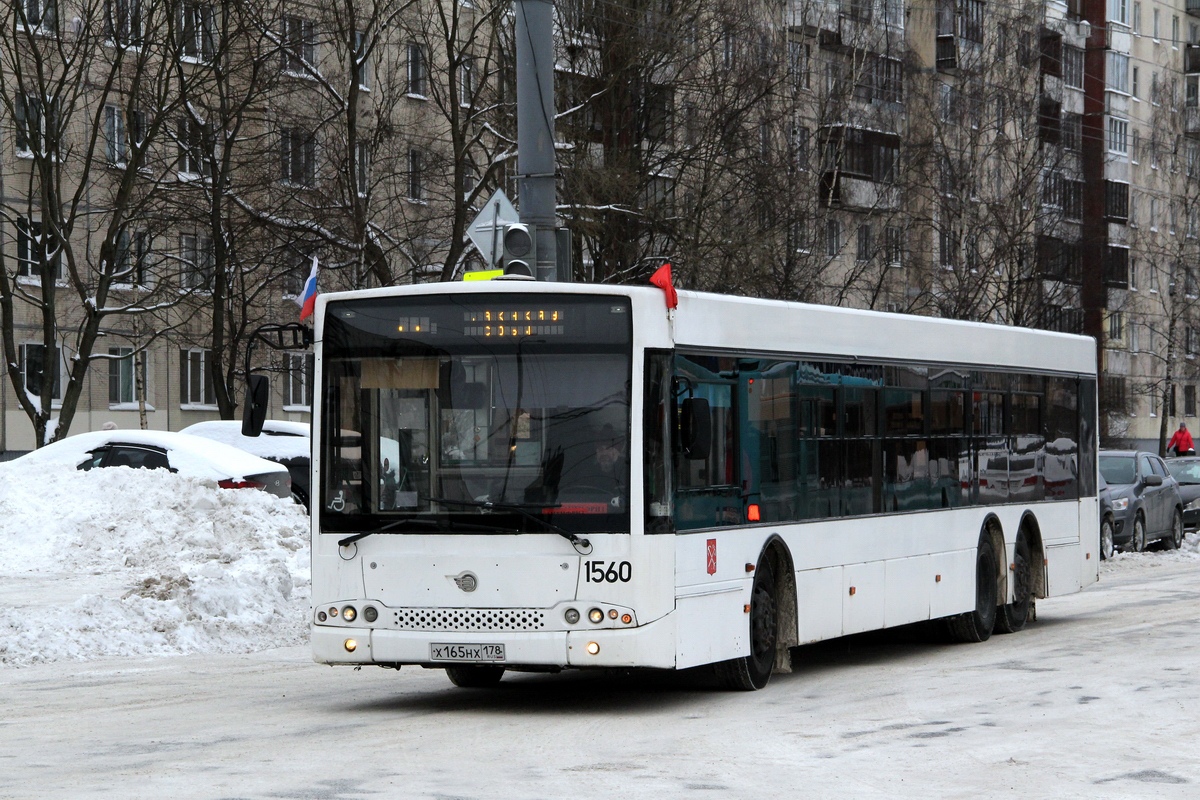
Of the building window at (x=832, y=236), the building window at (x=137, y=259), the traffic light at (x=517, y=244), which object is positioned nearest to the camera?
Result: the traffic light at (x=517, y=244)

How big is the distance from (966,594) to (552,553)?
6059 millimetres

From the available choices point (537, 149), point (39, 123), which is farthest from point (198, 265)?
point (537, 149)

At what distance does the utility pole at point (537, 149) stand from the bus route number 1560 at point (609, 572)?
539 centimetres

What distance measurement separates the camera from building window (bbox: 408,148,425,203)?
3694 centimetres

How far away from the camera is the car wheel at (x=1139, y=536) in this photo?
1291 inches

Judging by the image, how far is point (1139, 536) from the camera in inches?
1294

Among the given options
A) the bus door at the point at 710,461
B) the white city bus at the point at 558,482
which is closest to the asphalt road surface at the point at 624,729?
the white city bus at the point at 558,482

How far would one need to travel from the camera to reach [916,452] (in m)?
16.4

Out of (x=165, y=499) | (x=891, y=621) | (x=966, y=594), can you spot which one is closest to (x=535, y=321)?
(x=891, y=621)

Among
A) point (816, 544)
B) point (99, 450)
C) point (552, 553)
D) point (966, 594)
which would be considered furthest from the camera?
point (99, 450)

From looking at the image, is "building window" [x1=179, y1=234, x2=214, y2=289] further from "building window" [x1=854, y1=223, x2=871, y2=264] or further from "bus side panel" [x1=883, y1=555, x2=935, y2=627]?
"bus side panel" [x1=883, y1=555, x2=935, y2=627]

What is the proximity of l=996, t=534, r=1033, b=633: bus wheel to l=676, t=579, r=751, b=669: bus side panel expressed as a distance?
571 cm

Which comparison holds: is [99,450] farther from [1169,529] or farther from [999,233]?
A: [999,233]

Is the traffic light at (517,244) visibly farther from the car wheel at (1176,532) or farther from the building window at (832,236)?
the building window at (832,236)
